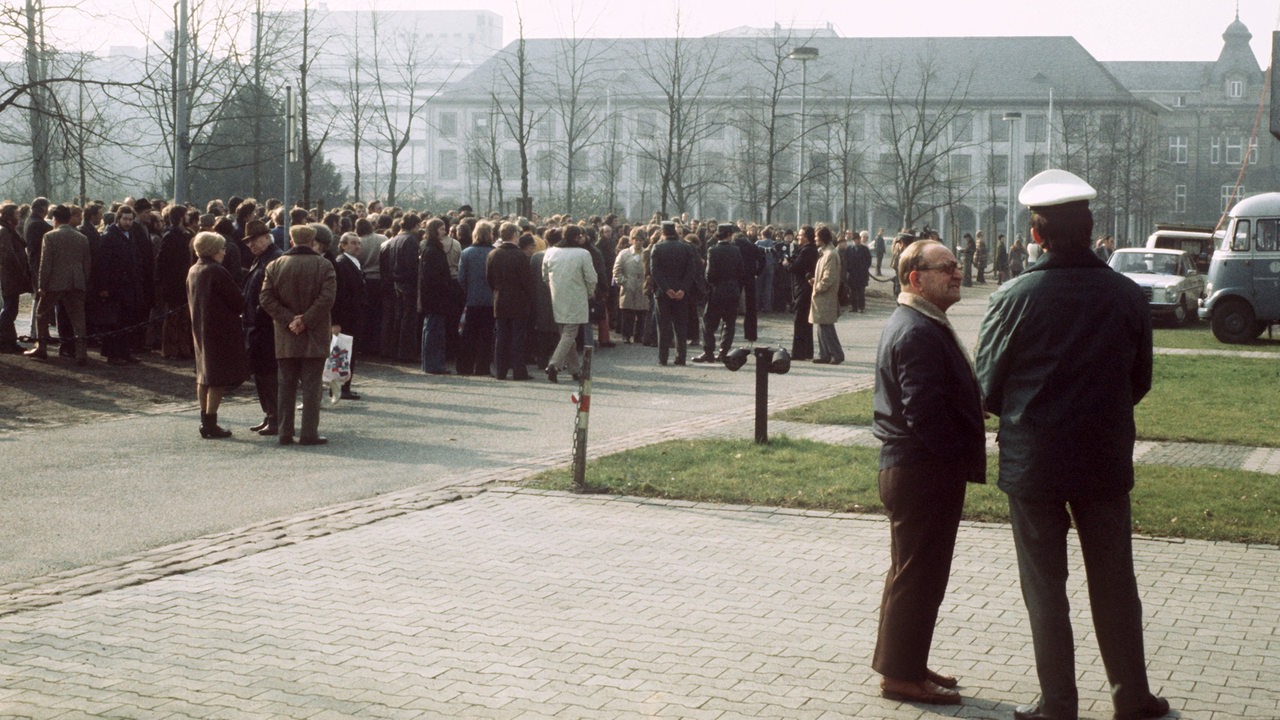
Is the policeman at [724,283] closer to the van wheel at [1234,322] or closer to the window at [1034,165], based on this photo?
the van wheel at [1234,322]

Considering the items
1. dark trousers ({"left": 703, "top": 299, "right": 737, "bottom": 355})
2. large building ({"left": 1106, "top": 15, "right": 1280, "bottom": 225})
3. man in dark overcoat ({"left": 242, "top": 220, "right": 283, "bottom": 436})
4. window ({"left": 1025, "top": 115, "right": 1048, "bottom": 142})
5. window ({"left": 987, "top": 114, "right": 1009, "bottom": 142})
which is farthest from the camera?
large building ({"left": 1106, "top": 15, "right": 1280, "bottom": 225})

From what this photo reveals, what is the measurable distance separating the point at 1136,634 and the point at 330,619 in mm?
3538

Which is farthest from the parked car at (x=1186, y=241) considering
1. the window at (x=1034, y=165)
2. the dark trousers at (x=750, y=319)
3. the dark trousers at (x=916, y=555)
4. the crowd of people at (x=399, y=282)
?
the window at (x=1034, y=165)

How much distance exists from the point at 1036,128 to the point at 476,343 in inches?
3413

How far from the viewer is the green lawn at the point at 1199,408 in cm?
1468

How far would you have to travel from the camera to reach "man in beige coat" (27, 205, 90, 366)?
17641 mm

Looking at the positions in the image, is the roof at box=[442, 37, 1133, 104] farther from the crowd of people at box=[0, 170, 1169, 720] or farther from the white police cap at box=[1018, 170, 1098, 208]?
the white police cap at box=[1018, 170, 1098, 208]

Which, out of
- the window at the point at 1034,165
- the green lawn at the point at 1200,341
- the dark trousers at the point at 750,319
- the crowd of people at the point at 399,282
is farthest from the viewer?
the window at the point at 1034,165

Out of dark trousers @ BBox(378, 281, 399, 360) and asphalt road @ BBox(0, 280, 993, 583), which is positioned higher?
dark trousers @ BBox(378, 281, 399, 360)

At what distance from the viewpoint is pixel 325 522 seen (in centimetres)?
969

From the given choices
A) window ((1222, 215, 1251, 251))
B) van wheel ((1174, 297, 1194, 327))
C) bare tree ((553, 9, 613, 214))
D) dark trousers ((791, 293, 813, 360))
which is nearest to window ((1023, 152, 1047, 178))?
bare tree ((553, 9, 613, 214))

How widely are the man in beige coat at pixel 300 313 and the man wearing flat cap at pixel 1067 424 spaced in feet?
26.7

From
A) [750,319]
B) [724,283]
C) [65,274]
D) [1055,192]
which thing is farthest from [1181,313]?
[1055,192]

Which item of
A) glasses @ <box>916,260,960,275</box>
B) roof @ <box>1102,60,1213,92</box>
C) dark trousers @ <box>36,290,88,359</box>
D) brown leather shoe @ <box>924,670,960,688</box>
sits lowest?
brown leather shoe @ <box>924,670,960,688</box>
